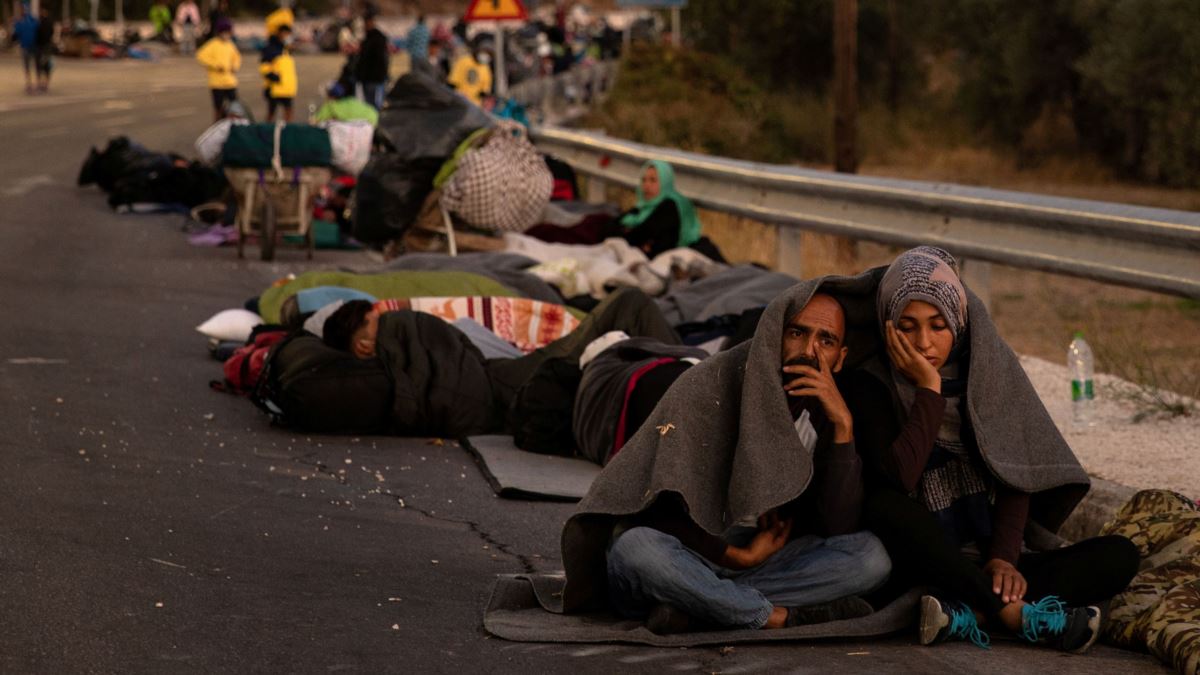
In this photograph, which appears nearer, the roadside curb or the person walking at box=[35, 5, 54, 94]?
the roadside curb

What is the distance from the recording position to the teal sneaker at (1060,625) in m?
5.70

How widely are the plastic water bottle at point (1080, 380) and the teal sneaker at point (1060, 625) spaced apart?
3276mm

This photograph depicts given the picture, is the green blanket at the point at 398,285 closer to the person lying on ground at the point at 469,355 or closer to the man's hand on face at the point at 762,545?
the person lying on ground at the point at 469,355

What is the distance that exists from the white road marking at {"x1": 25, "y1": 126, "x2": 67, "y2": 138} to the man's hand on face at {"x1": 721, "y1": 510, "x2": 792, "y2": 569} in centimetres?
2827

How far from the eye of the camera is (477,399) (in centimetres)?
947

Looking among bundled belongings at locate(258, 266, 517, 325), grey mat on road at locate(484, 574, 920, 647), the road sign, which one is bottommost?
bundled belongings at locate(258, 266, 517, 325)

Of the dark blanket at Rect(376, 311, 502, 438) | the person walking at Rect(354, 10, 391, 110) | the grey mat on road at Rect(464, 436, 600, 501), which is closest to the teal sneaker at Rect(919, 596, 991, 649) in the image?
the grey mat on road at Rect(464, 436, 600, 501)

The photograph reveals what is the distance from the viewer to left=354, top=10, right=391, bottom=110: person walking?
1164 inches

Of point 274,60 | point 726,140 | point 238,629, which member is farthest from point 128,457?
point 726,140

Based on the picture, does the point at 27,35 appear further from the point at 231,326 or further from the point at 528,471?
the point at 528,471

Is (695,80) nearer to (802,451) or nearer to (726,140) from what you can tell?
(726,140)

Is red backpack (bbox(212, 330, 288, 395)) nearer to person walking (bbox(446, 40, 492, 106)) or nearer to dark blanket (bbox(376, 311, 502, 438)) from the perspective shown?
dark blanket (bbox(376, 311, 502, 438))

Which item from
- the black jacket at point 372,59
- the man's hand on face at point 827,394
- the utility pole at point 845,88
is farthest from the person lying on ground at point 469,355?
the black jacket at point 372,59

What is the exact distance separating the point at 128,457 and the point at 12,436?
2.12 ft
